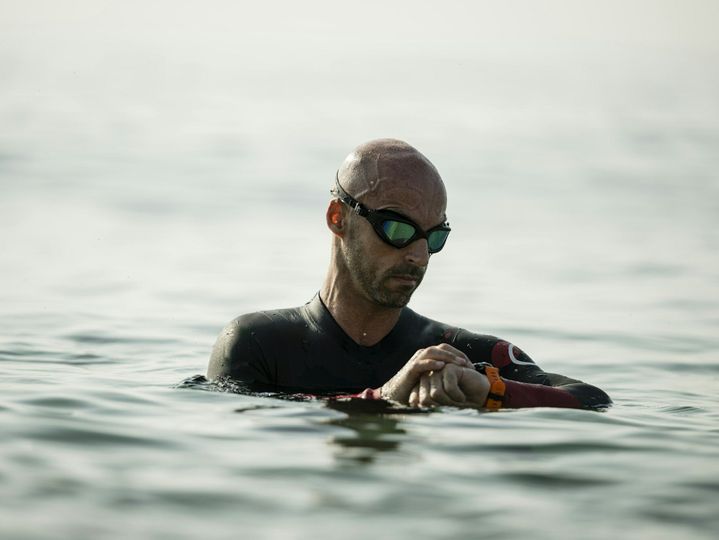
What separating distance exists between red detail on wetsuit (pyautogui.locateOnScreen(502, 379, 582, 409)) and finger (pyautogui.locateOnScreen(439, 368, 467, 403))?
41 cm

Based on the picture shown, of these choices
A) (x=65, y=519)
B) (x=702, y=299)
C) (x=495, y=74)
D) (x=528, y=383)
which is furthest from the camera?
(x=495, y=74)

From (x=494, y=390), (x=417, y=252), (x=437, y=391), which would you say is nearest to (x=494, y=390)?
(x=494, y=390)

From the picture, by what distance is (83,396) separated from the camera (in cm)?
776

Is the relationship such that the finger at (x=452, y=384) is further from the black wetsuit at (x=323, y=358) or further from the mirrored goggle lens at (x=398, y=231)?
the mirrored goggle lens at (x=398, y=231)

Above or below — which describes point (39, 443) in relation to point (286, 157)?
below

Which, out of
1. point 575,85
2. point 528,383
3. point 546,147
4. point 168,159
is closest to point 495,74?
point 575,85

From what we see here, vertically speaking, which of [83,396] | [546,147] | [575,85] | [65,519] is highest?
[575,85]

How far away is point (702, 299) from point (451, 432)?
8746mm

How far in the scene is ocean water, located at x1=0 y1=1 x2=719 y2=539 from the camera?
5.48 metres

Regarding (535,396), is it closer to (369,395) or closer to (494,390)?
(494,390)

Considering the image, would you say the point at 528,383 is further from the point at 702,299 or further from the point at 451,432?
the point at 702,299

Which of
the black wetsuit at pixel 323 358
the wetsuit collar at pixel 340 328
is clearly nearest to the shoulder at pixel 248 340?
the black wetsuit at pixel 323 358

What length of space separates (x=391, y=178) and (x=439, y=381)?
3.79ft

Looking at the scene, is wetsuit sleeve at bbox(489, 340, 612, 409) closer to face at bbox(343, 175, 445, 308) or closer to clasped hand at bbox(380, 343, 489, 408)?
clasped hand at bbox(380, 343, 489, 408)
